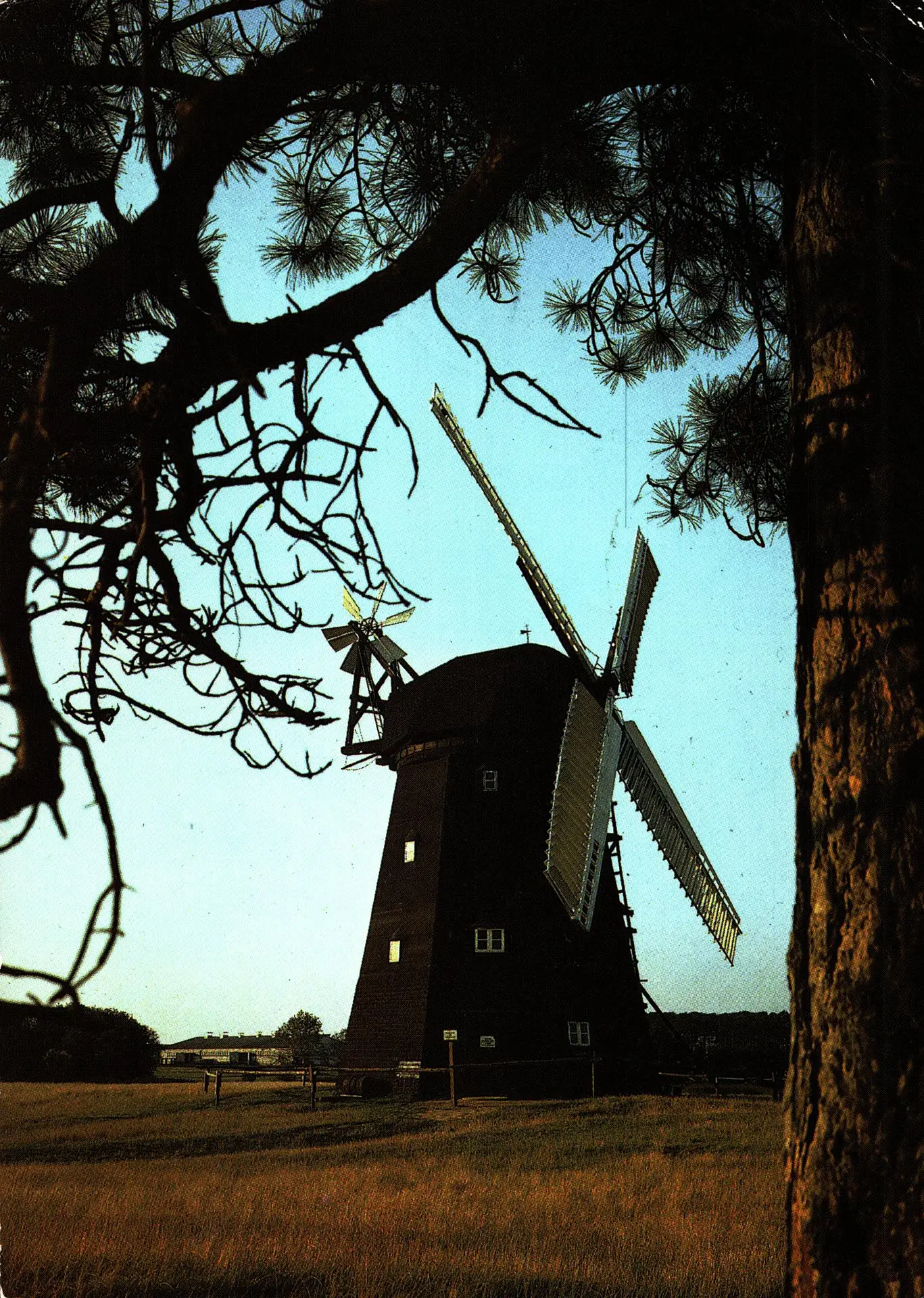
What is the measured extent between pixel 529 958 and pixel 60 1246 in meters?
14.9

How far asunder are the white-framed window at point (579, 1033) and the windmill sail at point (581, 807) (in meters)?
4.26

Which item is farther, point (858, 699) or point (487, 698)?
point (487, 698)

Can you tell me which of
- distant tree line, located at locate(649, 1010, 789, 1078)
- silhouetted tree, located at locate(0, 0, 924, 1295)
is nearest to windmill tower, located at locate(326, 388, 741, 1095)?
distant tree line, located at locate(649, 1010, 789, 1078)

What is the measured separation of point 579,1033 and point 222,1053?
10.7 metres

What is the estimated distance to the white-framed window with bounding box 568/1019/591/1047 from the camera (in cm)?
1988

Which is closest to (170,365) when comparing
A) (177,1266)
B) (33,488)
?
(33,488)

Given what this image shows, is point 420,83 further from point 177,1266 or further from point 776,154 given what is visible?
point 177,1266

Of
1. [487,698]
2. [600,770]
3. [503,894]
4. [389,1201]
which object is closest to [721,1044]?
[503,894]

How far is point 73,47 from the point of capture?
3543 millimetres

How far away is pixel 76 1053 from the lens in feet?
45.0

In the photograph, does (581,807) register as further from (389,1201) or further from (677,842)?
(389,1201)

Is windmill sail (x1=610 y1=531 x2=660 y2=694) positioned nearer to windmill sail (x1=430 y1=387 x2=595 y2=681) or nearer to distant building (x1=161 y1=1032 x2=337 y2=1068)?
windmill sail (x1=430 y1=387 x2=595 y2=681)

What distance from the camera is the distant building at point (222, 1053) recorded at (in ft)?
80.9

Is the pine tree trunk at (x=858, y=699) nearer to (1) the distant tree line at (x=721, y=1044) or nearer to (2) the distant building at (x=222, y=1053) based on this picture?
(1) the distant tree line at (x=721, y=1044)
